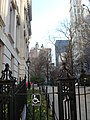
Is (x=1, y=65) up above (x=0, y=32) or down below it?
below

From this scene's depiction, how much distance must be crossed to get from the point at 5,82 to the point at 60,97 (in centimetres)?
108

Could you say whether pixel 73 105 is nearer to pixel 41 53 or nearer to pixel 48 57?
pixel 48 57

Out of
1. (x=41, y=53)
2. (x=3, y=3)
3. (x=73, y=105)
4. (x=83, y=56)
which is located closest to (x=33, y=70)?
(x=41, y=53)

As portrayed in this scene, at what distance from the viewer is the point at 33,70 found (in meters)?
65.3

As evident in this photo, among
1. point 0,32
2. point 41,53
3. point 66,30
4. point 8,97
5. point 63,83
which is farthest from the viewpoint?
point 41,53

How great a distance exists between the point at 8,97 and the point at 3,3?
26.5ft

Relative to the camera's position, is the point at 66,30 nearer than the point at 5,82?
No

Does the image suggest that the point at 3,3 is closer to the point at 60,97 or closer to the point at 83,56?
the point at 60,97

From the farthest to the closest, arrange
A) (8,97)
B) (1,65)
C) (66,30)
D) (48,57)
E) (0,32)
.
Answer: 1. (48,57)
2. (66,30)
3. (1,65)
4. (0,32)
5. (8,97)

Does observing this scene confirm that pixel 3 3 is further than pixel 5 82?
Yes

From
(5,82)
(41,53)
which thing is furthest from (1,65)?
(41,53)

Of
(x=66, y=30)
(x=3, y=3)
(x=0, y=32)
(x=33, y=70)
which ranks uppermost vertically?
(x=66, y=30)

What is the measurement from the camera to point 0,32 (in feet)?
31.9

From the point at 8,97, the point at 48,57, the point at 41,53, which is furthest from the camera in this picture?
the point at 41,53
